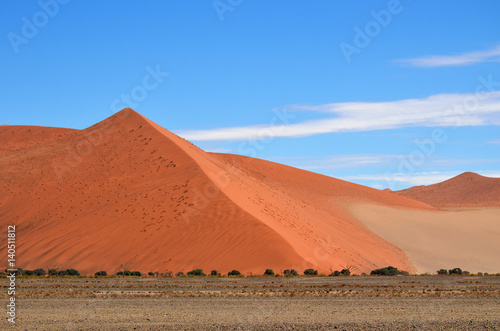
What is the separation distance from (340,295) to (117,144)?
39527 mm

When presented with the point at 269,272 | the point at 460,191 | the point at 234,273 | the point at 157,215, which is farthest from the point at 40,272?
the point at 460,191

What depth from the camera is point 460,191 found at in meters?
126

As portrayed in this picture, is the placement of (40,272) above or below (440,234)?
below

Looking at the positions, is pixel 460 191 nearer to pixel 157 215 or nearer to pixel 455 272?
pixel 455 272

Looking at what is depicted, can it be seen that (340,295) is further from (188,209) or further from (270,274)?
(188,209)

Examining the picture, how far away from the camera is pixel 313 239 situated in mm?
45625

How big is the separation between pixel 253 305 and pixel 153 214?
82.9 feet

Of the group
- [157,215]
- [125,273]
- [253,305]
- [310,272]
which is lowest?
Result: [253,305]

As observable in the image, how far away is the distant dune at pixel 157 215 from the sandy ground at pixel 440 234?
0.73 m

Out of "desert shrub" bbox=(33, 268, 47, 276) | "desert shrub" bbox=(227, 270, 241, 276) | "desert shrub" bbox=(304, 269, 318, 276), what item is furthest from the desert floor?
"desert shrub" bbox=(33, 268, 47, 276)

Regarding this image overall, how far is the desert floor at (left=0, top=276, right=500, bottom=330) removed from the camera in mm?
15852

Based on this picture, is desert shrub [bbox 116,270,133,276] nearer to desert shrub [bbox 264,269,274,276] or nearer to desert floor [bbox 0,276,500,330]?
desert floor [bbox 0,276,500,330]

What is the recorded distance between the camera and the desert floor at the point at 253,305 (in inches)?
624

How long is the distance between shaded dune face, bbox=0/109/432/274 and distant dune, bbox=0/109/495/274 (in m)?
0.11
